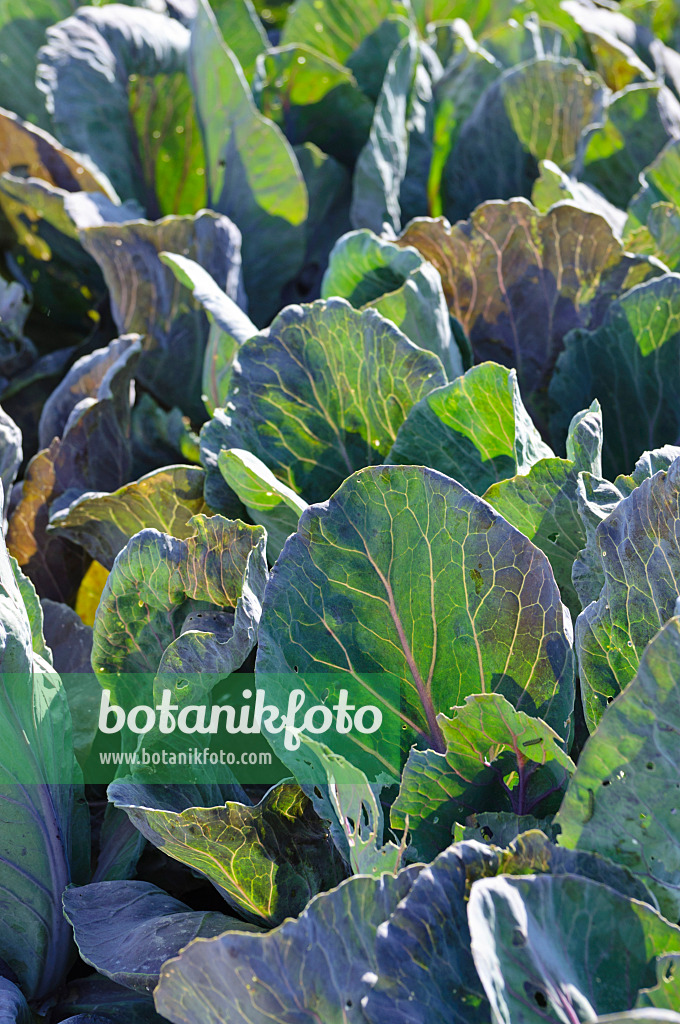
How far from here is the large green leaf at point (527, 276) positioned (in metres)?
1.70

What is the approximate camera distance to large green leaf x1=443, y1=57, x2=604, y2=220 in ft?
7.22

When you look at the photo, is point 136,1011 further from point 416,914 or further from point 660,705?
point 660,705

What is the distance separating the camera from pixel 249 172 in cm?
207

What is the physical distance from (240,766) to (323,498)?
17.9 inches

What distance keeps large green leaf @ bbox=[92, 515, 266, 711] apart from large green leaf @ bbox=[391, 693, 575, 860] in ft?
0.90

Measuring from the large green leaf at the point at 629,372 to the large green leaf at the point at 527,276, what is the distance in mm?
37

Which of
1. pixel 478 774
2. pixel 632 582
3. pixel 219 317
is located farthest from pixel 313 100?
pixel 478 774

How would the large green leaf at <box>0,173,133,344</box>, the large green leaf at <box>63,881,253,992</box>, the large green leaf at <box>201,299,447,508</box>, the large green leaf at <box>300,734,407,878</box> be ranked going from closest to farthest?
the large green leaf at <box>300,734,407,878</box> < the large green leaf at <box>63,881,253,992</box> < the large green leaf at <box>201,299,447,508</box> < the large green leaf at <box>0,173,133,344</box>

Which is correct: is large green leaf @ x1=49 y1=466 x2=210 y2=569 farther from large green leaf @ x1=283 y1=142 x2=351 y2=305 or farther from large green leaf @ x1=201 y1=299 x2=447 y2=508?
large green leaf @ x1=283 y1=142 x2=351 y2=305

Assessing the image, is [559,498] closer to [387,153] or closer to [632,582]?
[632,582]

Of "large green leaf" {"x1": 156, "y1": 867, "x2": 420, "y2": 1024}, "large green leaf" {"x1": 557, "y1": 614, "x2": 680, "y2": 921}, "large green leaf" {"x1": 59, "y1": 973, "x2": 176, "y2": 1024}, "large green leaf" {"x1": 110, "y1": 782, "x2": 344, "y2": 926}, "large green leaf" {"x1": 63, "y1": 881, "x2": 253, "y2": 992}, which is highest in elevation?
"large green leaf" {"x1": 557, "y1": 614, "x2": 680, "y2": 921}

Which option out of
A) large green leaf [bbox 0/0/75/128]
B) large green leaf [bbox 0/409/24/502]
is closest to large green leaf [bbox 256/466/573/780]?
large green leaf [bbox 0/409/24/502]

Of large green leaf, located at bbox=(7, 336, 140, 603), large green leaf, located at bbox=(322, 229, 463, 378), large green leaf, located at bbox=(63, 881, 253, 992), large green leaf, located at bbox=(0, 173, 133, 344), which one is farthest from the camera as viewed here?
large green leaf, located at bbox=(0, 173, 133, 344)

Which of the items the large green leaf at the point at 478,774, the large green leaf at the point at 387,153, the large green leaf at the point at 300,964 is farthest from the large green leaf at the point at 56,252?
the large green leaf at the point at 300,964
